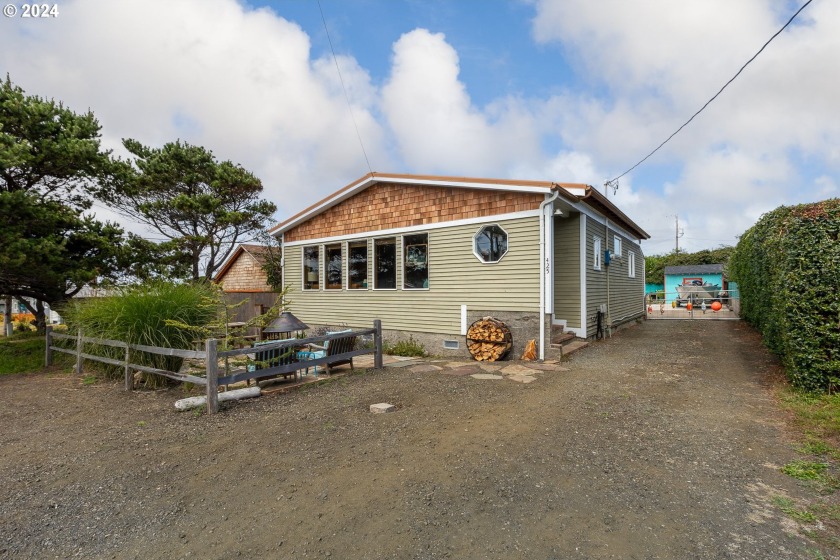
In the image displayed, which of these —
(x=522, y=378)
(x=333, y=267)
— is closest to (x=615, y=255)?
(x=522, y=378)

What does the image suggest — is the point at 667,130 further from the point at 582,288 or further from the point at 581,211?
the point at 582,288

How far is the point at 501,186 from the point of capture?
8.23m

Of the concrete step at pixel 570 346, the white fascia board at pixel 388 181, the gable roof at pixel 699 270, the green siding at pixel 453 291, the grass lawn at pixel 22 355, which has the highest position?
the white fascia board at pixel 388 181

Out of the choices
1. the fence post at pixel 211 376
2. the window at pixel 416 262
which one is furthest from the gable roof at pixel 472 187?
the fence post at pixel 211 376

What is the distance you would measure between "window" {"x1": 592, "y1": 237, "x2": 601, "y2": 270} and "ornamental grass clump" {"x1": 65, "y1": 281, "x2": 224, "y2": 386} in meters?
8.44

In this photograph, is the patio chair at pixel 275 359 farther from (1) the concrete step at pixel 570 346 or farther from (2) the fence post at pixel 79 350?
(1) the concrete step at pixel 570 346

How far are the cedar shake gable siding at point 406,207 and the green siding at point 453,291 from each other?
1.03ft

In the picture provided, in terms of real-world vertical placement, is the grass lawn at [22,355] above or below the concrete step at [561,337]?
below

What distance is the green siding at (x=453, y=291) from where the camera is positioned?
8.12m

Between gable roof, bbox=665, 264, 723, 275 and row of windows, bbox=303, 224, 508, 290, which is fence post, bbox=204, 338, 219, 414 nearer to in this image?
row of windows, bbox=303, 224, 508, 290

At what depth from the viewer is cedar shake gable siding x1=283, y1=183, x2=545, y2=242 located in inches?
334

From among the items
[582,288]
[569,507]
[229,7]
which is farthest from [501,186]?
[229,7]

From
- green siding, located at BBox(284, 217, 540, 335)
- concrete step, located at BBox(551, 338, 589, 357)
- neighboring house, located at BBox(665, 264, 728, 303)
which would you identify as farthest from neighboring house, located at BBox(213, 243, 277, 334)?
neighboring house, located at BBox(665, 264, 728, 303)

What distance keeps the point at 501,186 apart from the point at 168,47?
7995 millimetres
